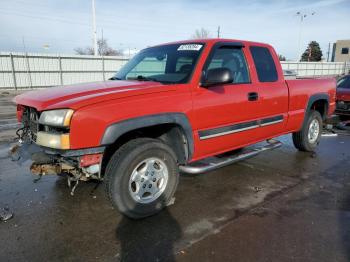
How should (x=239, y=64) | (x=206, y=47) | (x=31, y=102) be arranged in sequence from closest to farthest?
(x=31, y=102), (x=206, y=47), (x=239, y=64)

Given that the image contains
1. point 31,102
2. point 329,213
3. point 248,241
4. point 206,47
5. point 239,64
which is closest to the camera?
point 248,241

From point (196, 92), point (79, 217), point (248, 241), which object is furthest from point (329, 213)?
point (79, 217)

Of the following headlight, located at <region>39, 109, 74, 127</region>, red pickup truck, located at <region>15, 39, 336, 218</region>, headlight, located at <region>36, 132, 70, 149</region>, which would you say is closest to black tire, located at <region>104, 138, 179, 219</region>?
red pickup truck, located at <region>15, 39, 336, 218</region>

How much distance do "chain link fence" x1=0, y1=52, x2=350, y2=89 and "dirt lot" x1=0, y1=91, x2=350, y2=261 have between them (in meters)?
15.9

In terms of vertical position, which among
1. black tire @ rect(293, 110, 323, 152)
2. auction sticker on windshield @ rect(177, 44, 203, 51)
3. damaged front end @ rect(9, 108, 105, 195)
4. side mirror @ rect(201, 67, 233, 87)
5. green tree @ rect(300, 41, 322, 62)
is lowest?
black tire @ rect(293, 110, 323, 152)

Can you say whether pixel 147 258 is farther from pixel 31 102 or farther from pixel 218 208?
pixel 31 102

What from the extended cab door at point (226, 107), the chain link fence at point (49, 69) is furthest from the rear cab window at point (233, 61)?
the chain link fence at point (49, 69)

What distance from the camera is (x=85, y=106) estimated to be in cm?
283

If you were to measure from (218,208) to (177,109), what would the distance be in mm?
1260

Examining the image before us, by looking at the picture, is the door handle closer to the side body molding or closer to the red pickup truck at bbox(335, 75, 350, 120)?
the side body molding

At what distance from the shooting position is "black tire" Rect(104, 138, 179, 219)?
3092 mm

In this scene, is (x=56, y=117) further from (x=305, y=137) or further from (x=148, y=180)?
(x=305, y=137)

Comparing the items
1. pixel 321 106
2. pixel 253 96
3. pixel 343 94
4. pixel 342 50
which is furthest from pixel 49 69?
pixel 342 50

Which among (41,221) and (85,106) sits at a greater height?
(85,106)
